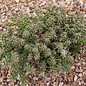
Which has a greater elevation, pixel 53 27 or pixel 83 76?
pixel 53 27

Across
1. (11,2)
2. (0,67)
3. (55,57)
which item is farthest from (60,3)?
(0,67)

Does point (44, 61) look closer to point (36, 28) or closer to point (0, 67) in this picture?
point (36, 28)

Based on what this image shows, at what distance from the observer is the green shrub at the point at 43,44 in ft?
9.39

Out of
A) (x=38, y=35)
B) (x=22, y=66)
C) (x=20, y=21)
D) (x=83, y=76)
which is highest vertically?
(x=20, y=21)

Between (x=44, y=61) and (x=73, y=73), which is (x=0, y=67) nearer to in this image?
(x=44, y=61)

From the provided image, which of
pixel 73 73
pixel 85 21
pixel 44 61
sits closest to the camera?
pixel 44 61

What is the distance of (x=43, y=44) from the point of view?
293cm

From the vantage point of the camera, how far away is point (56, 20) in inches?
123

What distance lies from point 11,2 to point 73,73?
51.4 inches

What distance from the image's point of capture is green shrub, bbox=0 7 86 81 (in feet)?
9.39

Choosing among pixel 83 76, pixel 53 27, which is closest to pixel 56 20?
pixel 53 27

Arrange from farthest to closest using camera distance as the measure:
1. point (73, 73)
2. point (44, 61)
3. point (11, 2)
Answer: point (11, 2), point (73, 73), point (44, 61)

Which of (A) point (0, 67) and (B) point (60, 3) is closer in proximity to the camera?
(A) point (0, 67)

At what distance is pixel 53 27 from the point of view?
3.07 metres
